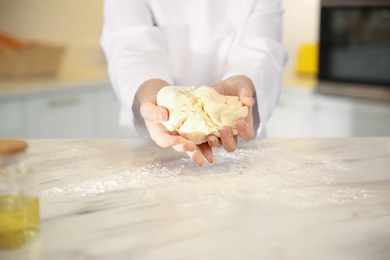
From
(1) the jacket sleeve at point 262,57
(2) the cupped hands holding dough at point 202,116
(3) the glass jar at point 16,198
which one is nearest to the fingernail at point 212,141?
(2) the cupped hands holding dough at point 202,116

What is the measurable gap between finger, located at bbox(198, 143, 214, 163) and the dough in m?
0.01

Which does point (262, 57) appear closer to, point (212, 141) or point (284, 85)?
point (212, 141)

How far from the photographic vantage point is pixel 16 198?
0.53 m

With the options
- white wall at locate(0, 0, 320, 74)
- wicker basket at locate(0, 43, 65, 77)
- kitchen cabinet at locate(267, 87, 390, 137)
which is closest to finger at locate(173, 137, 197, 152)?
kitchen cabinet at locate(267, 87, 390, 137)

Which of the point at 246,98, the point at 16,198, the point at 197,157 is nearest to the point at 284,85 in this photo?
the point at 246,98

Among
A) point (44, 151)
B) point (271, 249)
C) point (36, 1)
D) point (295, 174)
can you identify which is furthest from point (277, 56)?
point (36, 1)

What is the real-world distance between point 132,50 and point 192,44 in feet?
0.69

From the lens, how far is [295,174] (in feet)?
2.51

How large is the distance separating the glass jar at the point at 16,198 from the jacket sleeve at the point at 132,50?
0.55 metres

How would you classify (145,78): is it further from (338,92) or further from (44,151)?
(338,92)

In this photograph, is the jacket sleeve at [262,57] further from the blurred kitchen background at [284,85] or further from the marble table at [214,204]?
the blurred kitchen background at [284,85]

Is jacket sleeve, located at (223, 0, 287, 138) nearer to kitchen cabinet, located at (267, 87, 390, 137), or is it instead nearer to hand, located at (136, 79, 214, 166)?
hand, located at (136, 79, 214, 166)

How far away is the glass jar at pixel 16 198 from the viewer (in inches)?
19.9

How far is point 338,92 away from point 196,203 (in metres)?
1.84
